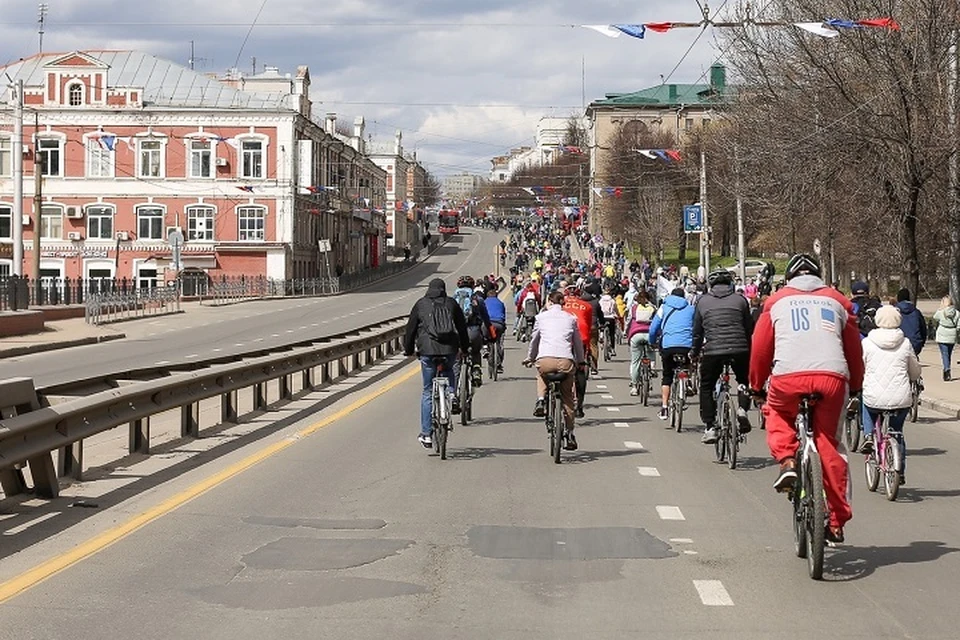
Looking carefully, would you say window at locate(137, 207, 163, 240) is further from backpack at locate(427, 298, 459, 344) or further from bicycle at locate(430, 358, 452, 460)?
bicycle at locate(430, 358, 452, 460)

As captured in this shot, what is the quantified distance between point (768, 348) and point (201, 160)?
75157 mm

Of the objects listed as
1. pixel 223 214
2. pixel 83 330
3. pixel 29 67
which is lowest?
pixel 83 330

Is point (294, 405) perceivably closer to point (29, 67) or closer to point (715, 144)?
point (715, 144)

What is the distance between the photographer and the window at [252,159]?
81.1 m

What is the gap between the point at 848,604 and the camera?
7.47 m

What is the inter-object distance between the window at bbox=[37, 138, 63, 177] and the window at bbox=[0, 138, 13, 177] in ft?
6.85

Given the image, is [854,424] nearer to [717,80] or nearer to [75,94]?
[717,80]

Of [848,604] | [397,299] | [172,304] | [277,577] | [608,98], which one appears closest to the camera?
[848,604]

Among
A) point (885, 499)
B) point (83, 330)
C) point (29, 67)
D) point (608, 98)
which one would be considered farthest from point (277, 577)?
point (608, 98)

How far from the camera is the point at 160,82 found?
83000 millimetres

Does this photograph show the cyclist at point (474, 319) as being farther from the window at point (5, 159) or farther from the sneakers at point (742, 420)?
the window at point (5, 159)

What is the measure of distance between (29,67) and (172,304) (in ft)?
91.5

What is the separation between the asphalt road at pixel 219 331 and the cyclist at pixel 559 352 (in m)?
5.51

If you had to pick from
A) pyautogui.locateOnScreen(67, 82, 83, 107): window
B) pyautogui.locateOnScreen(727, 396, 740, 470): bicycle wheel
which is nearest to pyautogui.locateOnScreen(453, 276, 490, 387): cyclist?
pyautogui.locateOnScreen(727, 396, 740, 470): bicycle wheel
